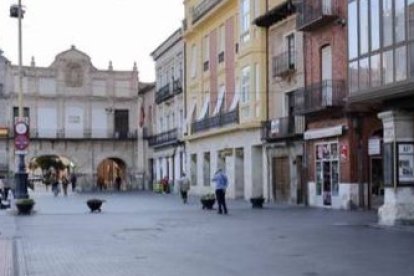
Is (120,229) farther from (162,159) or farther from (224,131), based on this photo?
(162,159)

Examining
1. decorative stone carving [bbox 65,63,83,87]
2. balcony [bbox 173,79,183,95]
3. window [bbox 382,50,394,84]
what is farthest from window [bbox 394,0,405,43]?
decorative stone carving [bbox 65,63,83,87]

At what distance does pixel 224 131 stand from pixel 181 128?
13747 mm

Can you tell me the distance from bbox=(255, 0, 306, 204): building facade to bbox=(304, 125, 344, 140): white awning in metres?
1.23

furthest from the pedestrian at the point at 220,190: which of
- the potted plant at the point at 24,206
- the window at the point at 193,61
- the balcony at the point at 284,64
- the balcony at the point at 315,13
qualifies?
the window at the point at 193,61

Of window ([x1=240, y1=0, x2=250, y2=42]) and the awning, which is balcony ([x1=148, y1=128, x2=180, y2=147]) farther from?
the awning

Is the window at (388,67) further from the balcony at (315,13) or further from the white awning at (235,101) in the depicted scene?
the white awning at (235,101)

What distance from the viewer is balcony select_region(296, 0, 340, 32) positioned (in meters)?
32.8

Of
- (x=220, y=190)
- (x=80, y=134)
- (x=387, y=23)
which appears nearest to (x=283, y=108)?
(x=220, y=190)

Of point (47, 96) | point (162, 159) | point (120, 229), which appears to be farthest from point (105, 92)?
point (120, 229)

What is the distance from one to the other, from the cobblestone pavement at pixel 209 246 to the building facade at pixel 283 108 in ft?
29.5

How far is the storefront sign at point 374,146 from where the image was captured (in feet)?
101

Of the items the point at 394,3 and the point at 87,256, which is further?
the point at 394,3

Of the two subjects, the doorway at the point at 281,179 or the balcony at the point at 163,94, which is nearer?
the doorway at the point at 281,179

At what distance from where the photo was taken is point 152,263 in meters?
14.9
